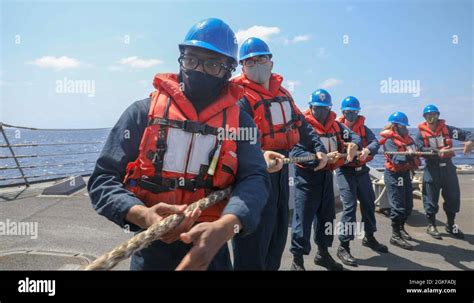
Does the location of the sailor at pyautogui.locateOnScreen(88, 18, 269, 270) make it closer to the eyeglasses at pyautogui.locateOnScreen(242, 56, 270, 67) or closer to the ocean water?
the eyeglasses at pyautogui.locateOnScreen(242, 56, 270, 67)

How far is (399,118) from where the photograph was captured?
20.1 feet

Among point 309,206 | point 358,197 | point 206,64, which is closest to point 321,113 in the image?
point 309,206

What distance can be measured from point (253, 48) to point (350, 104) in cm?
297

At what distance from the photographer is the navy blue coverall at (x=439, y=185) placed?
5902mm

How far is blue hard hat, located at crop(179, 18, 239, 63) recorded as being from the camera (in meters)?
1.84

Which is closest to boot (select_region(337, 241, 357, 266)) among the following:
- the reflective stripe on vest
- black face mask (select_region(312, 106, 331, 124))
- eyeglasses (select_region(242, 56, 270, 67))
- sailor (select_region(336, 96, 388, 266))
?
sailor (select_region(336, 96, 388, 266))

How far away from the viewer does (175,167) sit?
1.70 metres

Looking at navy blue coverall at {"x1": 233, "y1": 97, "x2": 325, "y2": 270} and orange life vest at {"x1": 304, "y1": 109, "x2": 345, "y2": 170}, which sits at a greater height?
orange life vest at {"x1": 304, "y1": 109, "x2": 345, "y2": 170}

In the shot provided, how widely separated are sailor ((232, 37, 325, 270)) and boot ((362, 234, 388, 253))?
2680mm

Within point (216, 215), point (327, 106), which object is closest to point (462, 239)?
point (327, 106)

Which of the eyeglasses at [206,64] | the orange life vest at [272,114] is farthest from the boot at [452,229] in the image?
the eyeglasses at [206,64]

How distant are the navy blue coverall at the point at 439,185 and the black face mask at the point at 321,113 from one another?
2.66 meters
